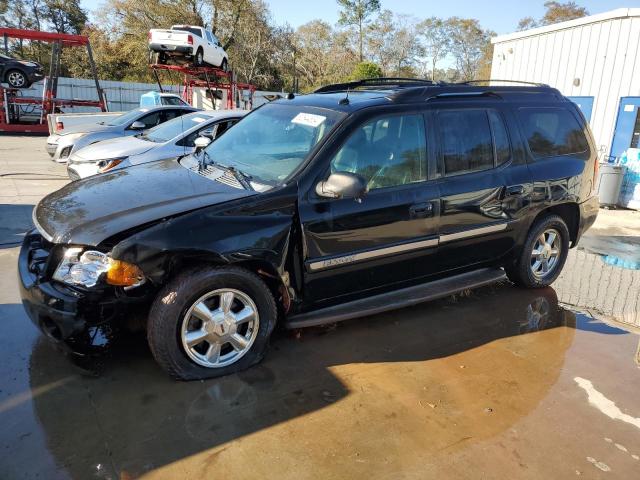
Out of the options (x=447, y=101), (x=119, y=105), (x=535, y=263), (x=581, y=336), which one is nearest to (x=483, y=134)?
(x=447, y=101)

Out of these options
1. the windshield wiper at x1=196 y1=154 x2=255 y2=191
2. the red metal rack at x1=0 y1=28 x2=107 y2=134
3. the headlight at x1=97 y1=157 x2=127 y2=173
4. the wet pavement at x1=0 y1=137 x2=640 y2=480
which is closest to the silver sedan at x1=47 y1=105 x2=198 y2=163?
the headlight at x1=97 y1=157 x2=127 y2=173

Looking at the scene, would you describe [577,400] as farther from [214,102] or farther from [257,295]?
[214,102]

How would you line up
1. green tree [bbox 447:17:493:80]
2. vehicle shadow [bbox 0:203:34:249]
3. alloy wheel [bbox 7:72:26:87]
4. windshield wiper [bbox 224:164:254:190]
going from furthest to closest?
green tree [bbox 447:17:493:80]
alloy wheel [bbox 7:72:26:87]
vehicle shadow [bbox 0:203:34:249]
windshield wiper [bbox 224:164:254:190]

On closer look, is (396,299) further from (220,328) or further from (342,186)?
(220,328)

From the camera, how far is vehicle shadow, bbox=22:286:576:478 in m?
2.76

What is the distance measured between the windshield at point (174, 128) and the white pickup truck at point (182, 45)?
11643 millimetres

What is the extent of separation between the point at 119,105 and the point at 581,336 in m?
29.4

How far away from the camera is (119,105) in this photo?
1143 inches

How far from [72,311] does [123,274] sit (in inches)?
13.8

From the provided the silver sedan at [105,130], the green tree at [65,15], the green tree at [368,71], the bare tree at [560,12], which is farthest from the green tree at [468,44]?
the silver sedan at [105,130]

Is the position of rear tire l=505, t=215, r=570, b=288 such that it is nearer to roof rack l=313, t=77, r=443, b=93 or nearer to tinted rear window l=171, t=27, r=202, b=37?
roof rack l=313, t=77, r=443, b=93

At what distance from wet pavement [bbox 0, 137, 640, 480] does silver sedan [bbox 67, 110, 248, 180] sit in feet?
11.3

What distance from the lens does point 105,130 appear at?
1016 cm

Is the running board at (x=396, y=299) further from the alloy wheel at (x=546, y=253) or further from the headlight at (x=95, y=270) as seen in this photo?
the headlight at (x=95, y=270)
